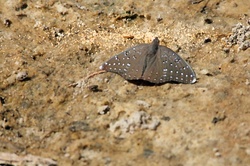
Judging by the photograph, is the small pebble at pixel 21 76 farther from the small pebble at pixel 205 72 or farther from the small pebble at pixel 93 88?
the small pebble at pixel 205 72

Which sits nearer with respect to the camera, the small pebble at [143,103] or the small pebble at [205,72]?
the small pebble at [143,103]

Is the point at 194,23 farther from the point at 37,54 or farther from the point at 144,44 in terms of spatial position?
the point at 37,54

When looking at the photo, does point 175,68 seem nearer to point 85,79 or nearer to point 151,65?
point 151,65

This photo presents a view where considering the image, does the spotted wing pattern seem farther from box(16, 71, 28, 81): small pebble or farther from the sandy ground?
box(16, 71, 28, 81): small pebble

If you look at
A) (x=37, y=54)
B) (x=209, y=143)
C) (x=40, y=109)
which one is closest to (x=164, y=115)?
(x=209, y=143)

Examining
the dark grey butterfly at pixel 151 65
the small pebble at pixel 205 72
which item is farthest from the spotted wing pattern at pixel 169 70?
the small pebble at pixel 205 72
